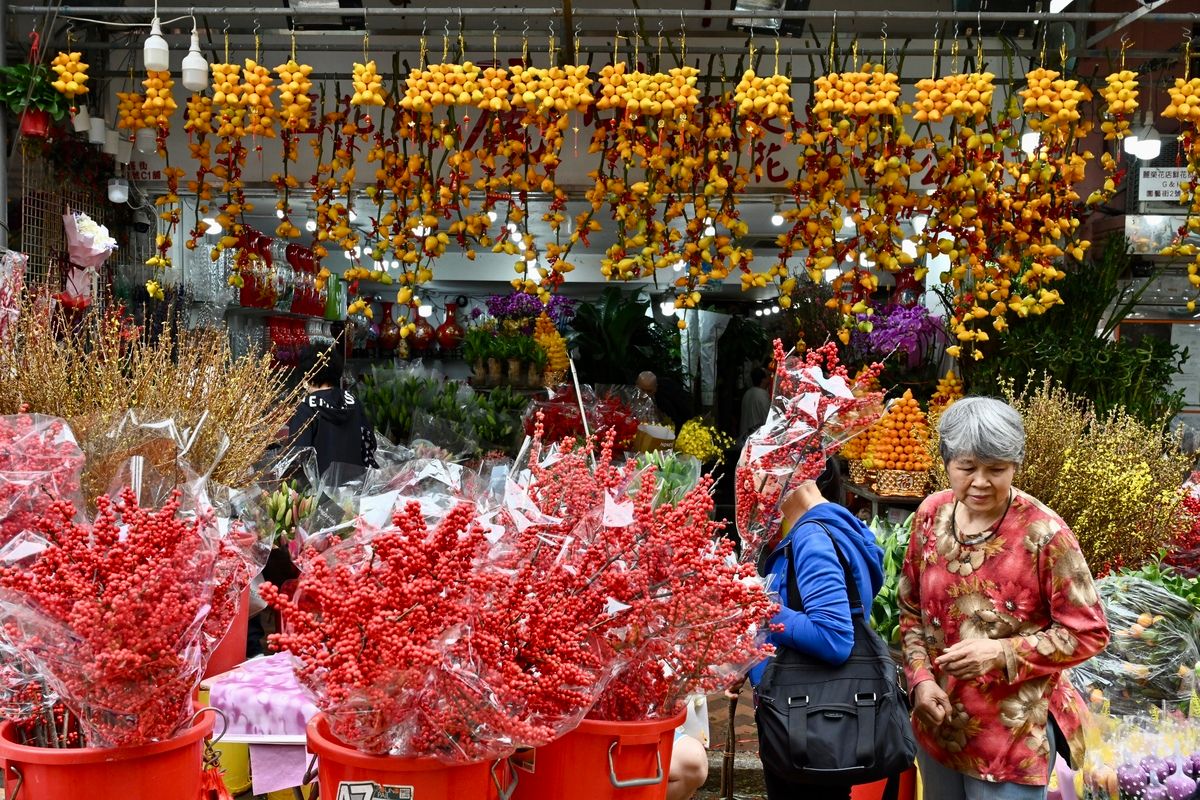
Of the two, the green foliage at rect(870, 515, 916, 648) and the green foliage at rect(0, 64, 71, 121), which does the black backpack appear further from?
the green foliage at rect(0, 64, 71, 121)

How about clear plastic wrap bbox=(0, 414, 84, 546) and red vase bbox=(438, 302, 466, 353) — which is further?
red vase bbox=(438, 302, 466, 353)

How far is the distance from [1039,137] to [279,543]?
12.2ft

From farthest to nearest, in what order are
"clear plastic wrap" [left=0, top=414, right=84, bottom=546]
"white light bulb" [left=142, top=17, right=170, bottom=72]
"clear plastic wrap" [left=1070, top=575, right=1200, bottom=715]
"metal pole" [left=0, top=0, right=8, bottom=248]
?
1. "metal pole" [left=0, top=0, right=8, bottom=248]
2. "white light bulb" [left=142, top=17, right=170, bottom=72]
3. "clear plastic wrap" [left=1070, top=575, right=1200, bottom=715]
4. "clear plastic wrap" [left=0, top=414, right=84, bottom=546]

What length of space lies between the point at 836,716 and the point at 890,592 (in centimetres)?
170

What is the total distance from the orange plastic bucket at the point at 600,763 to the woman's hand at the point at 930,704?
78cm

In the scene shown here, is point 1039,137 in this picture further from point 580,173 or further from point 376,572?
point 376,572

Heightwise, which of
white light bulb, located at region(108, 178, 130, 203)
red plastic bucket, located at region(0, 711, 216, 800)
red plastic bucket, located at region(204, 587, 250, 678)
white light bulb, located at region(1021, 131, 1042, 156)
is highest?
white light bulb, located at region(1021, 131, 1042, 156)

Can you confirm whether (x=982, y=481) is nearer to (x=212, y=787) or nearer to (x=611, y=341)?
(x=212, y=787)

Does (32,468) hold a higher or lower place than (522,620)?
higher

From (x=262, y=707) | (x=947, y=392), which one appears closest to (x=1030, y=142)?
(x=947, y=392)

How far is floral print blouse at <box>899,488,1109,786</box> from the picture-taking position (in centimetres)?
217

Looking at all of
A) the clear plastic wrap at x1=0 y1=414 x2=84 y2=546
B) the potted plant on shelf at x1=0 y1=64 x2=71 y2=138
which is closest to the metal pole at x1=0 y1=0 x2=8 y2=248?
the potted plant on shelf at x1=0 y1=64 x2=71 y2=138

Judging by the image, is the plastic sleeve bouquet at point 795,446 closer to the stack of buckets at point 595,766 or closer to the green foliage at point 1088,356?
the stack of buckets at point 595,766

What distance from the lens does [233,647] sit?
290 cm
